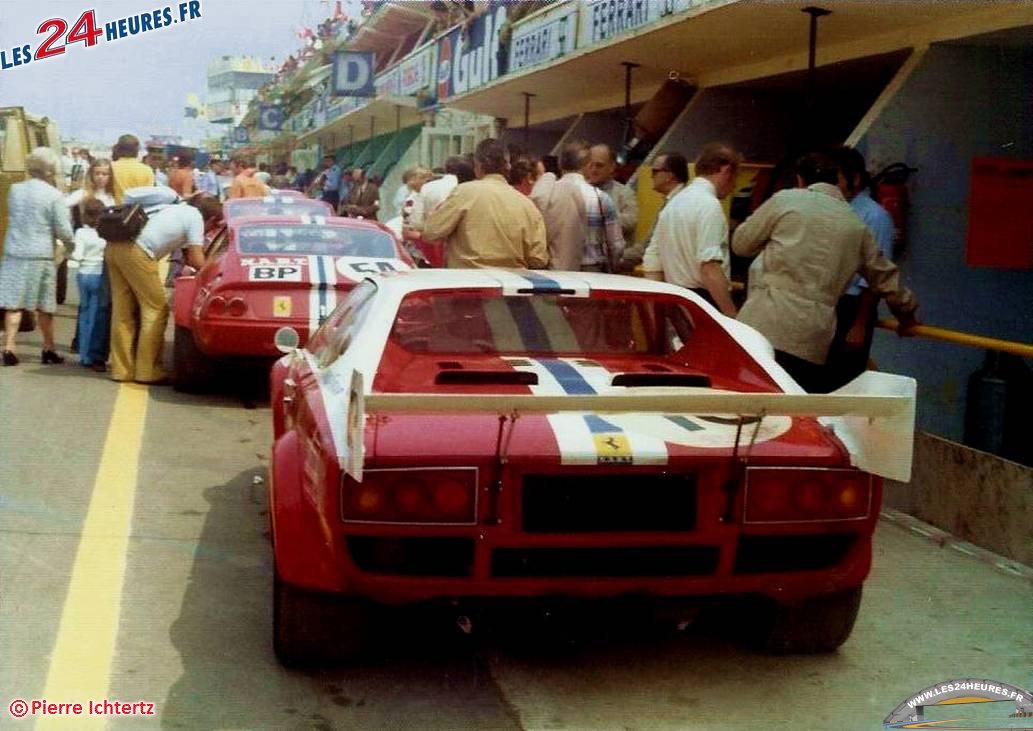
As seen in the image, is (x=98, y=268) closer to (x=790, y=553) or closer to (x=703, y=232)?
(x=703, y=232)

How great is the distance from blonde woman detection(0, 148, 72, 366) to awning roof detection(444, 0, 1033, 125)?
4441mm

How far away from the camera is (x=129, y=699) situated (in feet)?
11.9

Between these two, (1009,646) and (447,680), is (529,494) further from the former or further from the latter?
(1009,646)

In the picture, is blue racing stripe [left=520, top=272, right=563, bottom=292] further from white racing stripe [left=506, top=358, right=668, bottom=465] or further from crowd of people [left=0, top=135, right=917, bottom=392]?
crowd of people [left=0, top=135, right=917, bottom=392]

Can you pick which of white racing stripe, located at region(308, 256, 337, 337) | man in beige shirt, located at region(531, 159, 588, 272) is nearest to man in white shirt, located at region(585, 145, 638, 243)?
man in beige shirt, located at region(531, 159, 588, 272)

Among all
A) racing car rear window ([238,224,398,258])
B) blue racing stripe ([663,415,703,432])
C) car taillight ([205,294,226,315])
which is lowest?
car taillight ([205,294,226,315])

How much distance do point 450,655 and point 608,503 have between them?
2.97 ft

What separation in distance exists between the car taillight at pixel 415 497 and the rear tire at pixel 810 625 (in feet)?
3.79

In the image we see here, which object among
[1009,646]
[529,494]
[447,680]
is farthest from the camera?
[1009,646]

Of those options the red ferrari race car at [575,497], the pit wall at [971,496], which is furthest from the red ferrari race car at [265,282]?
the red ferrari race car at [575,497]

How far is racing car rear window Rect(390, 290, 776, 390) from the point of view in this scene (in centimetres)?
454

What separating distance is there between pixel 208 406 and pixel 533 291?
4458 millimetres

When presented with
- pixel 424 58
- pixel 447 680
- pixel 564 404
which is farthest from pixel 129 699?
pixel 424 58

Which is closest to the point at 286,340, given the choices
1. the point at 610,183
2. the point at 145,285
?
the point at 145,285
